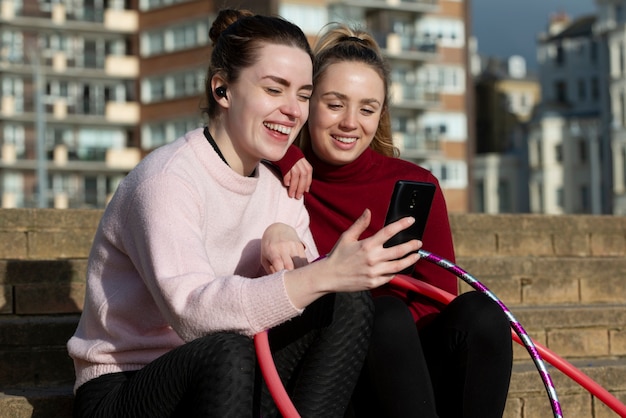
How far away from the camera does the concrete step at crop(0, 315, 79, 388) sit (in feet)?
16.5

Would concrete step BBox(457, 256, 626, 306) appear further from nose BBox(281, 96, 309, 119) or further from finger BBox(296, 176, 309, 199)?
nose BBox(281, 96, 309, 119)

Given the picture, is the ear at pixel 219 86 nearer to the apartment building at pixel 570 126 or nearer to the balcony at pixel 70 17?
the balcony at pixel 70 17

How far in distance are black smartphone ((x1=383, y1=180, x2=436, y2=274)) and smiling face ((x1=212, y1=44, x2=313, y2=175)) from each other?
0.41 metres

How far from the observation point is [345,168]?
178 inches

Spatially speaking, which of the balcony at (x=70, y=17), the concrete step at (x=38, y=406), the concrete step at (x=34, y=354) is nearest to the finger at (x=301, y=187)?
the concrete step at (x=38, y=406)

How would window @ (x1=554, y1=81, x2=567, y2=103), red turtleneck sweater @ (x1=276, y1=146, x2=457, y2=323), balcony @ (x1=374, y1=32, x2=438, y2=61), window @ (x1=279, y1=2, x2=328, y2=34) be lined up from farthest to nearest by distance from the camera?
window @ (x1=554, y1=81, x2=567, y2=103), balcony @ (x1=374, y1=32, x2=438, y2=61), window @ (x1=279, y1=2, x2=328, y2=34), red turtleneck sweater @ (x1=276, y1=146, x2=457, y2=323)

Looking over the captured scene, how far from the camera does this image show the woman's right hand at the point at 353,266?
315 centimetres

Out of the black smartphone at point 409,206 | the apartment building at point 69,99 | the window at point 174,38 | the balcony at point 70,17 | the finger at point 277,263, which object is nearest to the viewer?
the black smartphone at point 409,206

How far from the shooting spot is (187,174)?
3520 mm

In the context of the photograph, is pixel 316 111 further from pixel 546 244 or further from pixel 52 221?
pixel 546 244

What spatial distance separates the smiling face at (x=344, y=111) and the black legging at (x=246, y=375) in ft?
3.40

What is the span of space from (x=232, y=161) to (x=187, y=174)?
0.76 ft

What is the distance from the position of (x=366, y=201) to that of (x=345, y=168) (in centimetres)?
14

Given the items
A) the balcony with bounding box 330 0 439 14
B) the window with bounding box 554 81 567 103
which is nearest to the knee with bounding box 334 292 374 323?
the balcony with bounding box 330 0 439 14
